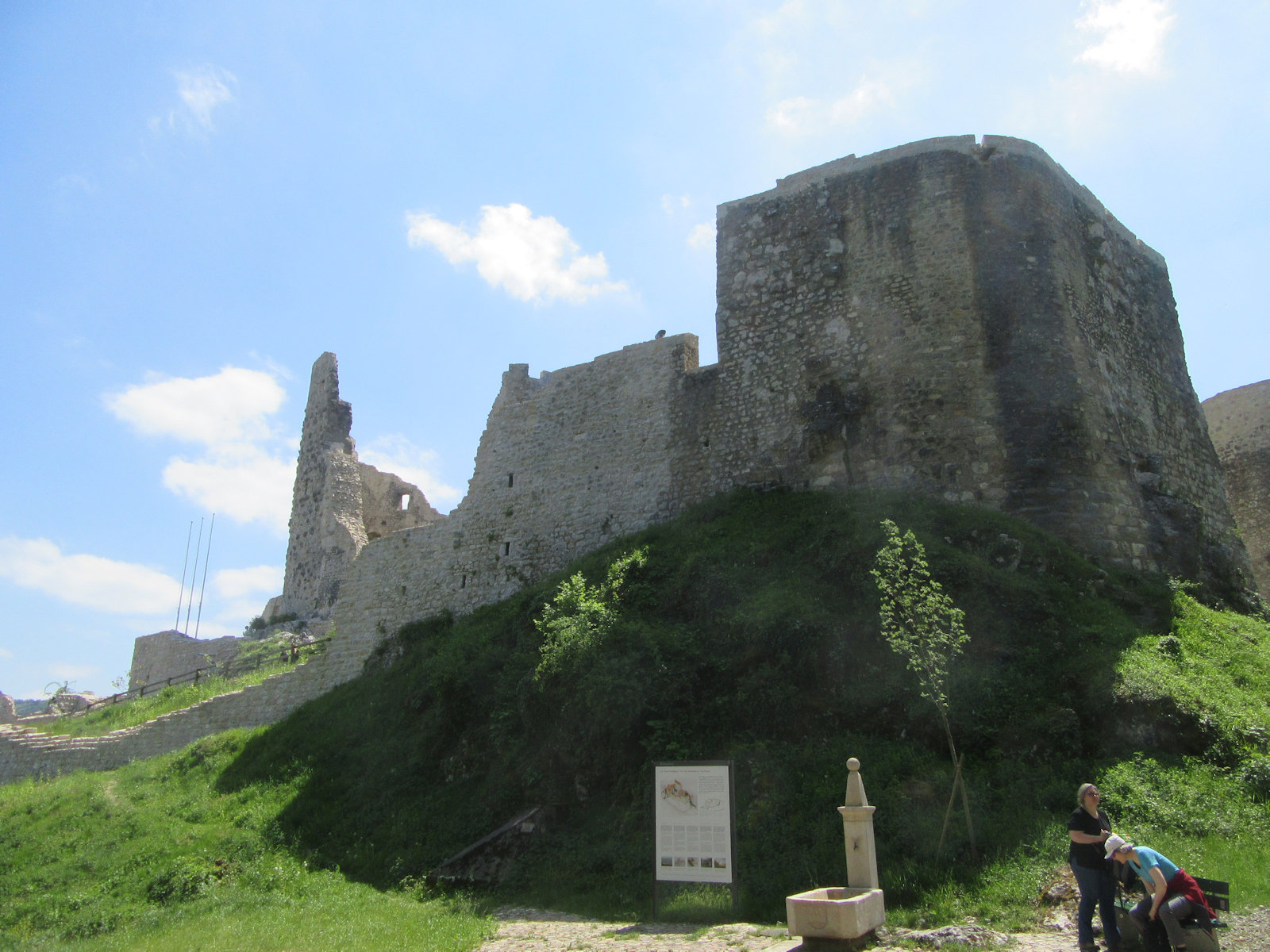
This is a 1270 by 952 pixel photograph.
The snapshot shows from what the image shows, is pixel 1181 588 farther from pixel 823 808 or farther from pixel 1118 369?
pixel 823 808

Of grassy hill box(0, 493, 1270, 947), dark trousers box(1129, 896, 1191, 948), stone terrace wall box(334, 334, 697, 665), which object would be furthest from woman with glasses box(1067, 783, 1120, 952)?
stone terrace wall box(334, 334, 697, 665)

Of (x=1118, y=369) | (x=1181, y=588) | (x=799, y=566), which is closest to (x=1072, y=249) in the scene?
(x=1118, y=369)

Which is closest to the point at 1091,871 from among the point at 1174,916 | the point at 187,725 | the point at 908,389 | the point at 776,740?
the point at 1174,916

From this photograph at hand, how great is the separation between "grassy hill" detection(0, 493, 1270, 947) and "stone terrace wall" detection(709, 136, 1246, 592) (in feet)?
3.89

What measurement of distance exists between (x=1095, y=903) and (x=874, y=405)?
11248mm

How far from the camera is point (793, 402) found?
18.6m

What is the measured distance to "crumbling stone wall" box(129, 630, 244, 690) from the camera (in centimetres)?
3006

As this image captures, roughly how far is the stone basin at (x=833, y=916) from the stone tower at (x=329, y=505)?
2284 cm

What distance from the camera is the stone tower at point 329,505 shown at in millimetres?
30375

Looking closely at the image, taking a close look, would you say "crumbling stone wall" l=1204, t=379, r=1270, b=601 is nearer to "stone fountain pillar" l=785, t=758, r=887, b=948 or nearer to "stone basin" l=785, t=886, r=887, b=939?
"stone fountain pillar" l=785, t=758, r=887, b=948

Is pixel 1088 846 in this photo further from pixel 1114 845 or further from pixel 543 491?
pixel 543 491

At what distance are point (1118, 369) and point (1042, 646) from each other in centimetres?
853

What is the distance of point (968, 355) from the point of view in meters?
16.9

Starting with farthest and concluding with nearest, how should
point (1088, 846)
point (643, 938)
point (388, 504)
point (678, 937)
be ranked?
point (388, 504) → point (643, 938) → point (678, 937) → point (1088, 846)
